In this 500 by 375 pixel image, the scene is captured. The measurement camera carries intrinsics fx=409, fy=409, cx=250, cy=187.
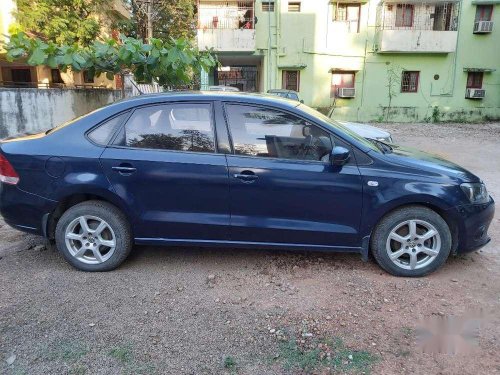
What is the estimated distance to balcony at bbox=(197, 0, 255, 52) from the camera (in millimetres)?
19547

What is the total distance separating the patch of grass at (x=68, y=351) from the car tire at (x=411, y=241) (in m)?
2.41

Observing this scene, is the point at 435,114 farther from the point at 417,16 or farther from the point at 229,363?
the point at 229,363

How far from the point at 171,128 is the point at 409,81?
20751 millimetres

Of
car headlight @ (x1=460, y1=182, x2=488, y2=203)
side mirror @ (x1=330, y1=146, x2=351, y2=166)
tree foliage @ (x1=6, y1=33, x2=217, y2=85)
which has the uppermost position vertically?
tree foliage @ (x1=6, y1=33, x2=217, y2=85)

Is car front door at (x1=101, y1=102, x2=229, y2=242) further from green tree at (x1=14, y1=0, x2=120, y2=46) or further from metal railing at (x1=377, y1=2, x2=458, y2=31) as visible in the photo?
metal railing at (x1=377, y1=2, x2=458, y2=31)

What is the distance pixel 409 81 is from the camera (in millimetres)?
21547

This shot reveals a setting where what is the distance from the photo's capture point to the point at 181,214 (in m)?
3.56

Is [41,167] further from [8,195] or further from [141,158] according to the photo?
[141,158]

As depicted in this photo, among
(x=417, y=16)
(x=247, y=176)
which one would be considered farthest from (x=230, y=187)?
(x=417, y=16)

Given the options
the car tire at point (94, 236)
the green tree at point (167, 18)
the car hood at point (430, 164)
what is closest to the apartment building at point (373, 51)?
the green tree at point (167, 18)

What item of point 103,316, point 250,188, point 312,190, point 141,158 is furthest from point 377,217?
point 103,316

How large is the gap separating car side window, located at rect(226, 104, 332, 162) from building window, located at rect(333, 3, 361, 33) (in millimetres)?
18768

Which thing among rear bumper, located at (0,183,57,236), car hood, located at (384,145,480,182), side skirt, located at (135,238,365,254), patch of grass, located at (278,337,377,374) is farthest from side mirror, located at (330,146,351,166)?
rear bumper, located at (0,183,57,236)

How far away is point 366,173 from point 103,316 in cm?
234
